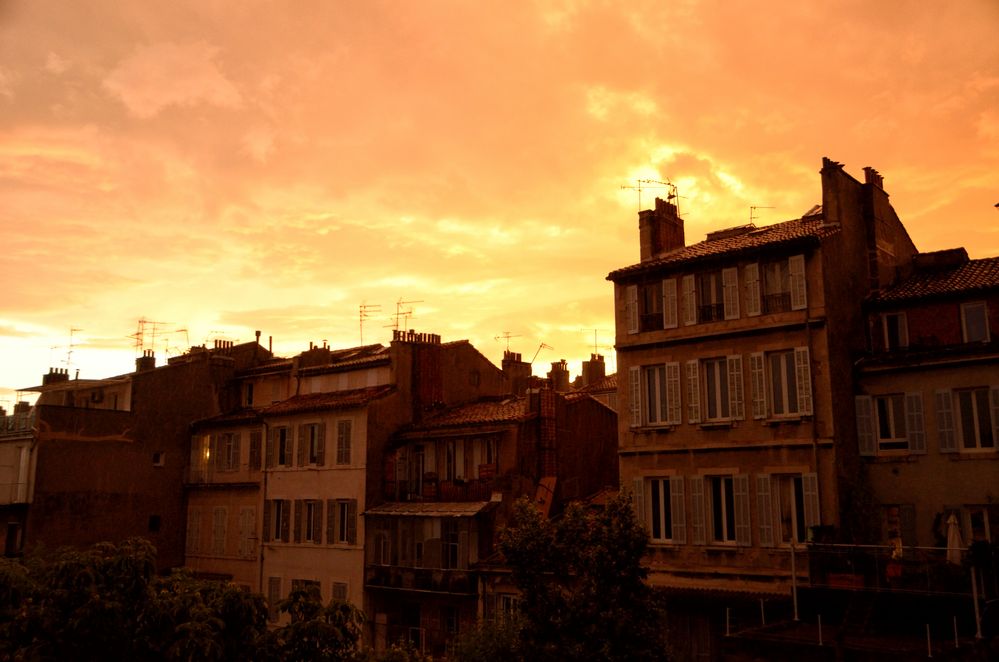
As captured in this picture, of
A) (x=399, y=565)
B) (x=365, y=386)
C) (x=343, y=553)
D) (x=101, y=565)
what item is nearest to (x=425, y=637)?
(x=399, y=565)

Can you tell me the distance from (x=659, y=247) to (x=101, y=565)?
2349 cm

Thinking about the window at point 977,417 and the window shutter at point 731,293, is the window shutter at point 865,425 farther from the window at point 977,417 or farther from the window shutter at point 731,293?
the window shutter at point 731,293

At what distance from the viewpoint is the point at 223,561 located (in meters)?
48.0

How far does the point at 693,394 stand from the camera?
31.3m

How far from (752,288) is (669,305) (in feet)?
10.2

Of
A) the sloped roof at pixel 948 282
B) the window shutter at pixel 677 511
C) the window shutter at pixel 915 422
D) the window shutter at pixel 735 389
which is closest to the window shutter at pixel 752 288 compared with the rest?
the window shutter at pixel 735 389

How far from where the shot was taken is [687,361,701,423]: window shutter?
31109 millimetres

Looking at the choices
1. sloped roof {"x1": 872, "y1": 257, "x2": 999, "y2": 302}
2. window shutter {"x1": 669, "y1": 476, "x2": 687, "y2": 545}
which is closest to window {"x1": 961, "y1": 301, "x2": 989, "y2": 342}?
sloped roof {"x1": 872, "y1": 257, "x2": 999, "y2": 302}

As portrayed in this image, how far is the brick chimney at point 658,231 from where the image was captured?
35.8 metres

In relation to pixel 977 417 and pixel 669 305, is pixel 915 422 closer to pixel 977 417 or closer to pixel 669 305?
pixel 977 417

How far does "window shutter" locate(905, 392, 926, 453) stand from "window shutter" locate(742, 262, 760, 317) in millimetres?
5342

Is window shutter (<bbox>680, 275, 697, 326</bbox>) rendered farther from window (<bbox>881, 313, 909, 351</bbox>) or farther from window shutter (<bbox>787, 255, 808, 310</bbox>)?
window (<bbox>881, 313, 909, 351</bbox>)

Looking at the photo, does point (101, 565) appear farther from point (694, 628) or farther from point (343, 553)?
point (343, 553)

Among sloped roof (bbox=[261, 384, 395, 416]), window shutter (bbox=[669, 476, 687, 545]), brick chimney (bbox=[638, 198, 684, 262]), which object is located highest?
brick chimney (bbox=[638, 198, 684, 262])
